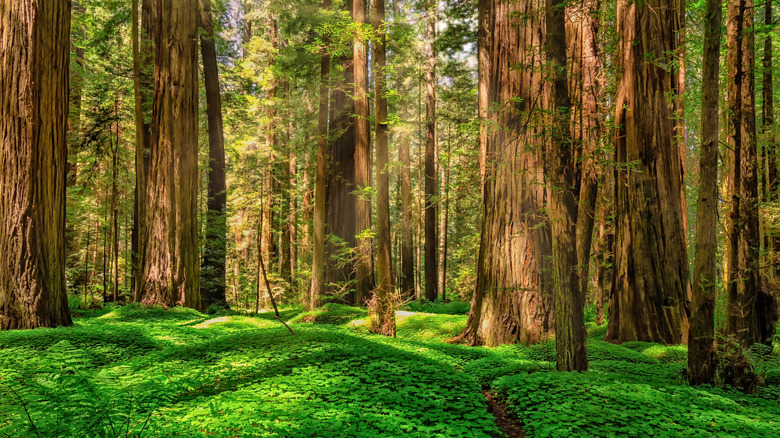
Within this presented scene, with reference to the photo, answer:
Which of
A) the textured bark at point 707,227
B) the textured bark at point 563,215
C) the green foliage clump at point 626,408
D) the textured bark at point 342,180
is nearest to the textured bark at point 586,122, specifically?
the textured bark at point 563,215

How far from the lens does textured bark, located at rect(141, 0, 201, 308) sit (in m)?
9.65

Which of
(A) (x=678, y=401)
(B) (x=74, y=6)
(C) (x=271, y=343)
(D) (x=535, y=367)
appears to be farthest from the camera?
(B) (x=74, y=6)

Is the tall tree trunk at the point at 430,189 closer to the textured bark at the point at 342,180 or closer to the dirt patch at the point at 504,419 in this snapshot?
the textured bark at the point at 342,180

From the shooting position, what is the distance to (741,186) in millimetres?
5602

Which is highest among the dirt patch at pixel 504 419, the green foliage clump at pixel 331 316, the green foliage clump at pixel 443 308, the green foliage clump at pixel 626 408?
the green foliage clump at pixel 626 408

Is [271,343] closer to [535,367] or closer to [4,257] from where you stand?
[535,367]

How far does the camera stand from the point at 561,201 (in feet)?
14.5

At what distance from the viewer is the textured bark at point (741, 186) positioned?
5137 millimetres

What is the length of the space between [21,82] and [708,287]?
29.6 ft

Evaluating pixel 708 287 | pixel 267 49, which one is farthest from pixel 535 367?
pixel 267 49

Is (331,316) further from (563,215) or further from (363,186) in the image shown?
(563,215)

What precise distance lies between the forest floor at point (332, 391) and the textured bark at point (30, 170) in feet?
3.06

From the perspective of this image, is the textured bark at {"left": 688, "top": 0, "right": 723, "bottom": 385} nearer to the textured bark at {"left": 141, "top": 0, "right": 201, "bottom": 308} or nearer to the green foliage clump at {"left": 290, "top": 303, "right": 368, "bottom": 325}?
the green foliage clump at {"left": 290, "top": 303, "right": 368, "bottom": 325}

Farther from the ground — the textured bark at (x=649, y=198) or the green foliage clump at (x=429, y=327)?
the textured bark at (x=649, y=198)
